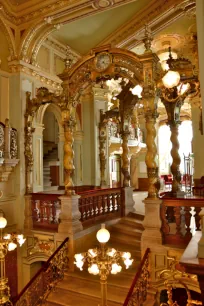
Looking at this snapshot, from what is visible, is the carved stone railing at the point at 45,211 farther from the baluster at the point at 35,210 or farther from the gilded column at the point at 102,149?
the gilded column at the point at 102,149

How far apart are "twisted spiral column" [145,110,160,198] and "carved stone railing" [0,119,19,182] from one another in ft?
12.4

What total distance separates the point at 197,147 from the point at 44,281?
8724 mm

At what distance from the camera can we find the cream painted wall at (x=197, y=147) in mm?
11703

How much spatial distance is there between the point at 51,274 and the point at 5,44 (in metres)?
6.47

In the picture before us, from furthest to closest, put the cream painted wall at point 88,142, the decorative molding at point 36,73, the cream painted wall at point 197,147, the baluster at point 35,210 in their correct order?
the cream painted wall at point 197,147 → the cream painted wall at point 88,142 → the decorative molding at point 36,73 → the baluster at point 35,210

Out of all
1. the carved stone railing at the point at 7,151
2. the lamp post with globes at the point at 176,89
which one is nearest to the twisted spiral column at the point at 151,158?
the lamp post with globes at the point at 176,89

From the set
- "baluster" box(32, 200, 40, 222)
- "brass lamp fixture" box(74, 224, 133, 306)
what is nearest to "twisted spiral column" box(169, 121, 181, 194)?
"baluster" box(32, 200, 40, 222)

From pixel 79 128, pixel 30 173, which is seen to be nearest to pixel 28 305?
pixel 30 173

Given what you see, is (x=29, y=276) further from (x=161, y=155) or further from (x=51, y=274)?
(x=161, y=155)

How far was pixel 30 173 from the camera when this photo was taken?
25.8 ft

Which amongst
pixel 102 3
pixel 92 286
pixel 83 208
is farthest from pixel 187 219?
pixel 102 3

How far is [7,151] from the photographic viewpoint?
7277 mm

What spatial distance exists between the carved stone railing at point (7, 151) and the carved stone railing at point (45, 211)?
1.01 meters

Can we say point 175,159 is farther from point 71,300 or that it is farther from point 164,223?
point 71,300
